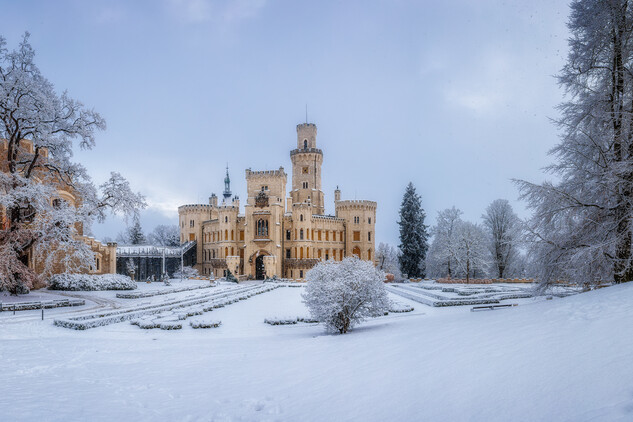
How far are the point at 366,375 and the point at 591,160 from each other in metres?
11.1

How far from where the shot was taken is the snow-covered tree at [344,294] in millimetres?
13875

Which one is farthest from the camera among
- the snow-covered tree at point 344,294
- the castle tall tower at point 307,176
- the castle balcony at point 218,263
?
the castle tall tower at point 307,176

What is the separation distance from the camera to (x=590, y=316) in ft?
25.9

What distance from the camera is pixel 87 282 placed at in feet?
85.9

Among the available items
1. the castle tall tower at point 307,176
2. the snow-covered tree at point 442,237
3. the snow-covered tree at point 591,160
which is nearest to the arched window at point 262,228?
the castle tall tower at point 307,176

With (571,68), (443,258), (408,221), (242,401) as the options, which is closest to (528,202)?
(571,68)

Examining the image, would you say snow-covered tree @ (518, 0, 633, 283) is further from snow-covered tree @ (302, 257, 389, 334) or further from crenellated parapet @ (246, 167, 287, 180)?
crenellated parapet @ (246, 167, 287, 180)

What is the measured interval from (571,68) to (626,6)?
7.44 feet

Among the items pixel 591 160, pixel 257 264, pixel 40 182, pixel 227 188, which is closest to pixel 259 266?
pixel 257 264

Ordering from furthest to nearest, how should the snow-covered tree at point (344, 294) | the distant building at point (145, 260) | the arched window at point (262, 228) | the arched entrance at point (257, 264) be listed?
1. the arched window at point (262, 228)
2. the distant building at point (145, 260)
3. the arched entrance at point (257, 264)
4. the snow-covered tree at point (344, 294)

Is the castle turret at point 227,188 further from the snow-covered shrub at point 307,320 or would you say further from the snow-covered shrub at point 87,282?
the snow-covered shrub at point 307,320

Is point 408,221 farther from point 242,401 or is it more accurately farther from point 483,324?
point 242,401

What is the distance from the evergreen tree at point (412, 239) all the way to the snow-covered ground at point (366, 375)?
35649 mm

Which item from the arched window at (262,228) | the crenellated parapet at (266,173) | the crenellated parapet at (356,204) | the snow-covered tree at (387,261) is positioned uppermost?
the crenellated parapet at (266,173)
